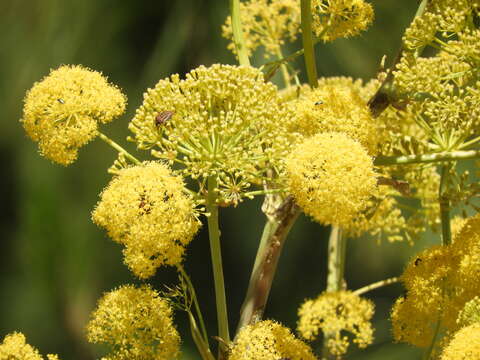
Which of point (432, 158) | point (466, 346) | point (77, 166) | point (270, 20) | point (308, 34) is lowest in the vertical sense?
point (466, 346)

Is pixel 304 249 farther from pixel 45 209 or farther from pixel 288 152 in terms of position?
pixel 288 152

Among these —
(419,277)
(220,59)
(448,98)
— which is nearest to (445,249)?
(419,277)

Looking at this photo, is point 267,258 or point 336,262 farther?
point 336,262

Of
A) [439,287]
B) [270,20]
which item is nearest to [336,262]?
[439,287]

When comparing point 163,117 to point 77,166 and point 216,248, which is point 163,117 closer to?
point 216,248

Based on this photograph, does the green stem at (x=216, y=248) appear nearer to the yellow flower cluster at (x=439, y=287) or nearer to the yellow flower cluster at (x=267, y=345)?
the yellow flower cluster at (x=267, y=345)

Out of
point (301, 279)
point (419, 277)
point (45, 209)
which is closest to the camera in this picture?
point (419, 277)

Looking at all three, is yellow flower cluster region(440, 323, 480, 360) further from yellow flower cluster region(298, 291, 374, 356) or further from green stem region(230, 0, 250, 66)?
green stem region(230, 0, 250, 66)
